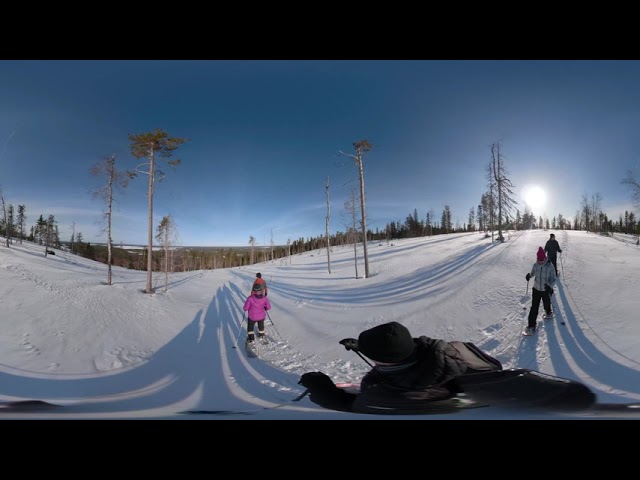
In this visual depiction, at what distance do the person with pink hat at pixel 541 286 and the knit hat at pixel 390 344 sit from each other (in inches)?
29.7

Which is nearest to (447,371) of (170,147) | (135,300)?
(135,300)

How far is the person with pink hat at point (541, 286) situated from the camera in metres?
1.29

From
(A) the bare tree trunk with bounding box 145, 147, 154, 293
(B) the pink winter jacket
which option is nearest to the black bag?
(B) the pink winter jacket

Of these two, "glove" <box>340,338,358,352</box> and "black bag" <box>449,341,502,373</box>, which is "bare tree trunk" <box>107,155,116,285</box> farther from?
"black bag" <box>449,341,502,373</box>

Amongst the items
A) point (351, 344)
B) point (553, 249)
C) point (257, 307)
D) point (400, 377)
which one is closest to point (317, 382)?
point (351, 344)

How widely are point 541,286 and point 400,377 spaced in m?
0.94

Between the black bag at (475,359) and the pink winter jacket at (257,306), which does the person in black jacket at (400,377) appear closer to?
the black bag at (475,359)

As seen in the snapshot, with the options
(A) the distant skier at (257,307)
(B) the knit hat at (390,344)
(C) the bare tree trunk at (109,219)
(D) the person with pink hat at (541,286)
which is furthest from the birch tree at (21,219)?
(D) the person with pink hat at (541,286)

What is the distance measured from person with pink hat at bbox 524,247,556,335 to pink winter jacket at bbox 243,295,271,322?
1.37 meters

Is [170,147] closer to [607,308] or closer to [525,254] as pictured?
[525,254]

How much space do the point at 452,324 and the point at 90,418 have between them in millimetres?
1638

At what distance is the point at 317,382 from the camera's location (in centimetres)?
108

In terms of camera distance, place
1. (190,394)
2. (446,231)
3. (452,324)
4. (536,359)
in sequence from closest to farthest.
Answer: (190,394), (536,359), (452,324), (446,231)

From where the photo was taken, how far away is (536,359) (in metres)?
1.20
